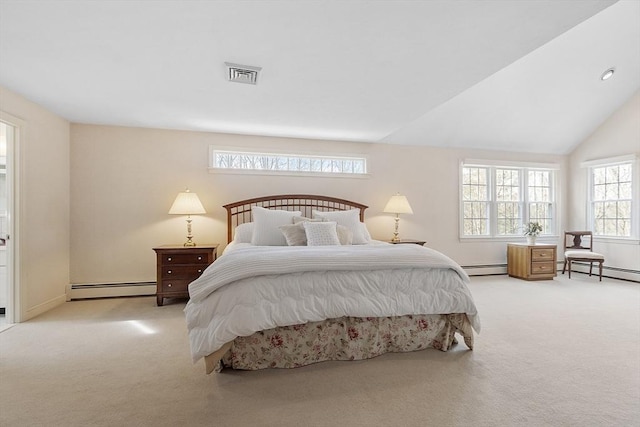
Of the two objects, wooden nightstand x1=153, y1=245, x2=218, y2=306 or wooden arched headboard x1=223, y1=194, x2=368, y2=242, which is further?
wooden arched headboard x1=223, y1=194, x2=368, y2=242

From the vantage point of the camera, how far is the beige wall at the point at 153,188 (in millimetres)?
4105

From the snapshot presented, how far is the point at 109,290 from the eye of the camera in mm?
4141

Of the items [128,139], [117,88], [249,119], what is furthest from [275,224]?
[128,139]

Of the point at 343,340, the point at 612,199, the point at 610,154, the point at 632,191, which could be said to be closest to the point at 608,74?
the point at 610,154

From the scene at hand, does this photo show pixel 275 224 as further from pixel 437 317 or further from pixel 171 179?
pixel 437 317

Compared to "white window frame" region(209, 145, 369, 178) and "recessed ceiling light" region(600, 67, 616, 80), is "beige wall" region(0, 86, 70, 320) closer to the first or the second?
"white window frame" region(209, 145, 369, 178)

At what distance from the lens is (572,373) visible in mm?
2088

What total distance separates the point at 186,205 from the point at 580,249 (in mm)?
6471

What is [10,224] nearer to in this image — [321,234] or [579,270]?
[321,234]

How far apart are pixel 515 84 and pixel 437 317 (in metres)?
3.80

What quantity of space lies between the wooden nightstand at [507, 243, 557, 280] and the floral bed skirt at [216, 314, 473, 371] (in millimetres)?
3442

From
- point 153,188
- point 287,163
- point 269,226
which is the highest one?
point 287,163

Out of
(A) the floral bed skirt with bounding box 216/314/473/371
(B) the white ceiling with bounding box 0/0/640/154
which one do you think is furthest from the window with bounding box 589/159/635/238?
(A) the floral bed skirt with bounding box 216/314/473/371

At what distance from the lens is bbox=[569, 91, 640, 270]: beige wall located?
198 inches
